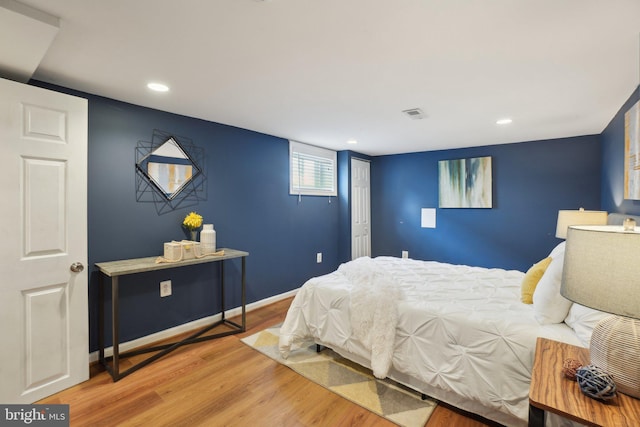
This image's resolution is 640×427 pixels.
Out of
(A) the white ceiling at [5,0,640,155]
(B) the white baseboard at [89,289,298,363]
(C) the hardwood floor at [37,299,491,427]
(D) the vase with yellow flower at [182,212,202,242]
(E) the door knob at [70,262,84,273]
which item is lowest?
(C) the hardwood floor at [37,299,491,427]

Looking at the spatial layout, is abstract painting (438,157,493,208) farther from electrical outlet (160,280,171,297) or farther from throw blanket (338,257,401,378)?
electrical outlet (160,280,171,297)

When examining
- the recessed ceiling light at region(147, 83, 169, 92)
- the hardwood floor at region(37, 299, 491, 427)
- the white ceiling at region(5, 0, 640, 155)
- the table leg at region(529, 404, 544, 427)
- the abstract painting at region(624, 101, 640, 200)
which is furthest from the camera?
the recessed ceiling light at region(147, 83, 169, 92)

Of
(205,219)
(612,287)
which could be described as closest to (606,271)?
(612,287)

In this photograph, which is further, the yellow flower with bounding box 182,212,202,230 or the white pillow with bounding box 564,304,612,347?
the yellow flower with bounding box 182,212,202,230

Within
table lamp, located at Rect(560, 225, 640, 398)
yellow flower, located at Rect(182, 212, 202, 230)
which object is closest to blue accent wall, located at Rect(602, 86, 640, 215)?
table lamp, located at Rect(560, 225, 640, 398)

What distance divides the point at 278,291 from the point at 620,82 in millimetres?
3905

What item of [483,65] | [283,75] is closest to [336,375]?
[283,75]

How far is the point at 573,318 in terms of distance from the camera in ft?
5.23

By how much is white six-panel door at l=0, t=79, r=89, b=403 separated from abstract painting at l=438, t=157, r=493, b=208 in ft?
14.8

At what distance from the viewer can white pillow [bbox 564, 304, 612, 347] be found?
56.9 inches

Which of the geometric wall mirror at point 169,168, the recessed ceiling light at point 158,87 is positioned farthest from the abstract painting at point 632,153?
the geometric wall mirror at point 169,168

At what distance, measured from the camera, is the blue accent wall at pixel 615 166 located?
2.46 m

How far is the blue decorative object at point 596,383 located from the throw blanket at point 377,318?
108 centimetres

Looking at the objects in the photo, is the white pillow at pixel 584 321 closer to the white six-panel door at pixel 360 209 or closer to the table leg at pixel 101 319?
the table leg at pixel 101 319
